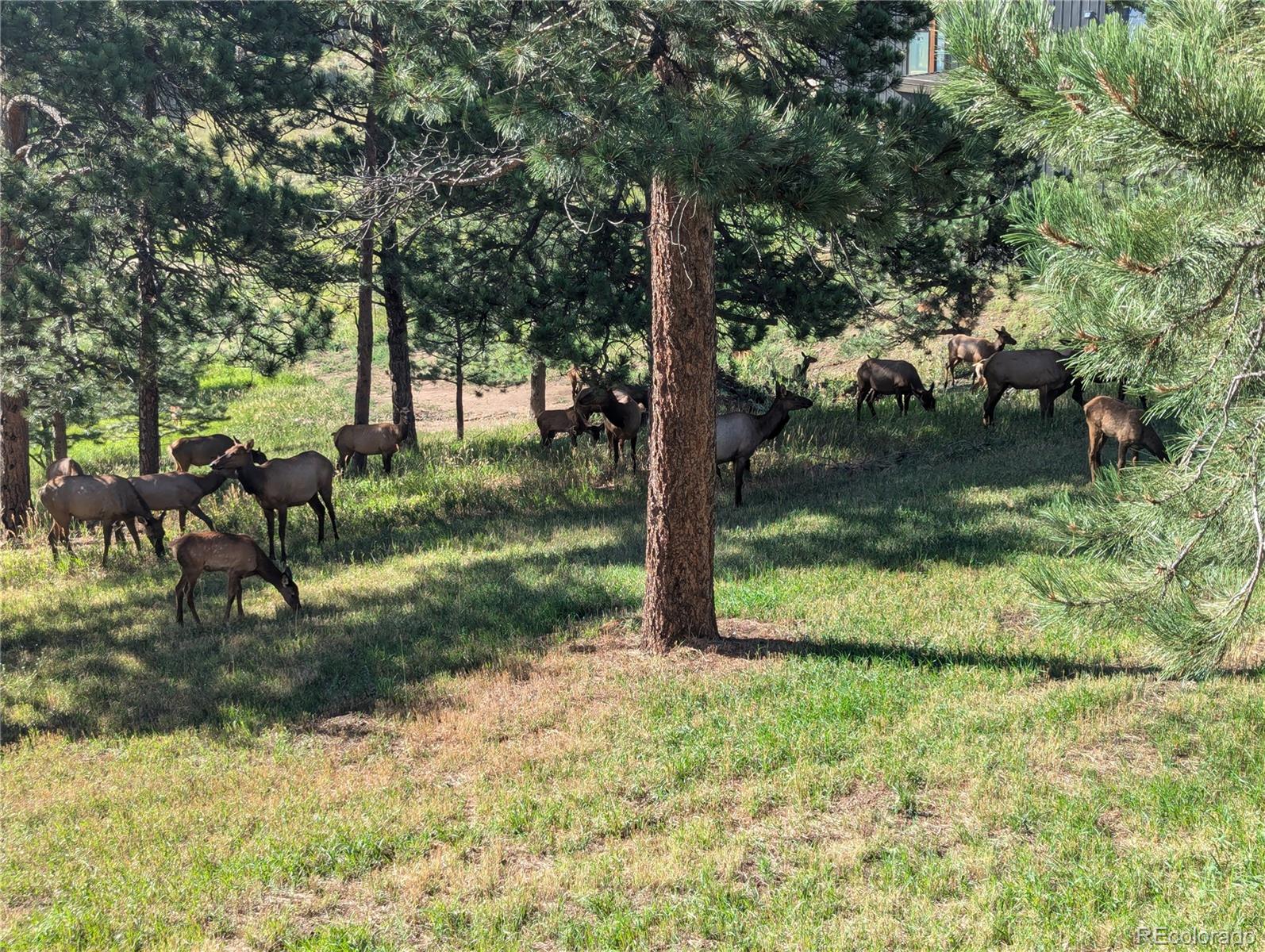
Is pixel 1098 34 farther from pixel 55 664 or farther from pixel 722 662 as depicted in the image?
pixel 55 664

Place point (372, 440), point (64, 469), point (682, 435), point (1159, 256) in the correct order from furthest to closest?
1. point (372, 440)
2. point (64, 469)
3. point (682, 435)
4. point (1159, 256)

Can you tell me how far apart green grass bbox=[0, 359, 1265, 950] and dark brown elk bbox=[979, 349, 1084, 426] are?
6.58 meters

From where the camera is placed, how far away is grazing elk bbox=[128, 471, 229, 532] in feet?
54.9

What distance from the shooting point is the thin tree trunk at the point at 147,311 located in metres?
17.0

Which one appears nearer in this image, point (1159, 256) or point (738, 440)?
point (1159, 256)

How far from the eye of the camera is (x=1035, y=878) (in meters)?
6.39

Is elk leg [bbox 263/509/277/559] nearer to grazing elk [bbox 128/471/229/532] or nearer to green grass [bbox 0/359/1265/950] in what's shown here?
grazing elk [bbox 128/471/229/532]

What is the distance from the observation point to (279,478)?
1647 centimetres

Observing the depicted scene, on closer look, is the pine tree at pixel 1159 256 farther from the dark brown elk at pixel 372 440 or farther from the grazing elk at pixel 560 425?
the dark brown elk at pixel 372 440

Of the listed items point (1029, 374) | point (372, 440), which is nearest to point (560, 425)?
point (372, 440)

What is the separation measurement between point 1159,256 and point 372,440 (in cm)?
1724

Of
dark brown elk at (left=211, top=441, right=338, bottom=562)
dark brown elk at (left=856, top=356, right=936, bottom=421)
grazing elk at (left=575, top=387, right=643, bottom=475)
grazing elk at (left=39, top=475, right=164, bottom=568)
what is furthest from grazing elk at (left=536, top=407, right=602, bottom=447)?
grazing elk at (left=39, top=475, right=164, bottom=568)

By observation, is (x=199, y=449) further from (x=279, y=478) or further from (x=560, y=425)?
(x=560, y=425)

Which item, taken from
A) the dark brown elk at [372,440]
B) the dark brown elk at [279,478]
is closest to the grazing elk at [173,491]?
the dark brown elk at [279,478]
